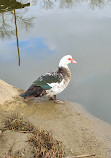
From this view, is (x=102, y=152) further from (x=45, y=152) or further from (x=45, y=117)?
(x=45, y=117)

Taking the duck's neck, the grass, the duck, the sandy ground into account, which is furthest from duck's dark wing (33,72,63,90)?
the grass

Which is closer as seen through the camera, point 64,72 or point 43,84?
point 43,84

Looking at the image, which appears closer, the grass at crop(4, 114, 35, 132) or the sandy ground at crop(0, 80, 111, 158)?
the sandy ground at crop(0, 80, 111, 158)

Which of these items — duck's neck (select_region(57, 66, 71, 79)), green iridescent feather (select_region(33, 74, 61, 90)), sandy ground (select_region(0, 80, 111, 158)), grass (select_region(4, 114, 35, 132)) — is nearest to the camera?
sandy ground (select_region(0, 80, 111, 158))

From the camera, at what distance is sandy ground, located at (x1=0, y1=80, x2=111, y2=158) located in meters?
3.61

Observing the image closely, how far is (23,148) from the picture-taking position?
11.1 ft

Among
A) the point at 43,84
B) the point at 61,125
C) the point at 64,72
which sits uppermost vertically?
the point at 64,72

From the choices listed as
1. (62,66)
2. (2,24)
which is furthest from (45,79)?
(2,24)

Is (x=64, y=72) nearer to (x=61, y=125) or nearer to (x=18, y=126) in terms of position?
(x=61, y=125)

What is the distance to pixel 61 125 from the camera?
14.5ft

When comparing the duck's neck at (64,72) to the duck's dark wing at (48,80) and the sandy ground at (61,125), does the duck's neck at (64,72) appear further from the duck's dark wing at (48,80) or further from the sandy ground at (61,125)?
the sandy ground at (61,125)

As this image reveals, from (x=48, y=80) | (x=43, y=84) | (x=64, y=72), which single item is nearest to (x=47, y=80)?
(x=48, y=80)

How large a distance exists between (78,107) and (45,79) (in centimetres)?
113

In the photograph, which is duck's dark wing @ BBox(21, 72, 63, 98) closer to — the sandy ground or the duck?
the duck
